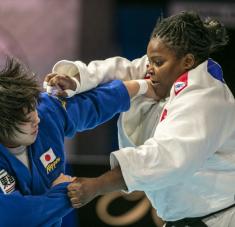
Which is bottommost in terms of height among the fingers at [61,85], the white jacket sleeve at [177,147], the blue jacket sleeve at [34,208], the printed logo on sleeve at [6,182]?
the blue jacket sleeve at [34,208]

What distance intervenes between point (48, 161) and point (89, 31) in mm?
1898

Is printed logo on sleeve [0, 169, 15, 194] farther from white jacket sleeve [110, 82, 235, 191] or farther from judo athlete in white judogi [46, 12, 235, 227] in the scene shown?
white jacket sleeve [110, 82, 235, 191]

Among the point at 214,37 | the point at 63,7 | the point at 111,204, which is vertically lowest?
the point at 111,204

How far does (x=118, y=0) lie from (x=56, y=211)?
1.96 metres

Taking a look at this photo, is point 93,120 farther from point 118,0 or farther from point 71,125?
point 118,0

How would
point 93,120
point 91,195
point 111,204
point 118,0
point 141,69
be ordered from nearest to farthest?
point 91,195, point 93,120, point 141,69, point 111,204, point 118,0

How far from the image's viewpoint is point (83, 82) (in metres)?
1.81

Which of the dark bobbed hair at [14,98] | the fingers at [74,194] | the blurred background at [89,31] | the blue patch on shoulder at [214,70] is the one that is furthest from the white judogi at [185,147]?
the blurred background at [89,31]

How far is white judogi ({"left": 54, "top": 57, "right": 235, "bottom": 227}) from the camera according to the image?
1.59 meters

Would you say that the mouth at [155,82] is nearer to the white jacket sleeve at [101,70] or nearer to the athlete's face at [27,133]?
the white jacket sleeve at [101,70]

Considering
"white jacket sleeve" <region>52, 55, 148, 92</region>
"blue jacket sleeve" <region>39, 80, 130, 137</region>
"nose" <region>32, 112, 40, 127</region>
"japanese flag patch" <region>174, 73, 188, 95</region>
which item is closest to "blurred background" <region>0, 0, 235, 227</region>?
"white jacket sleeve" <region>52, 55, 148, 92</region>

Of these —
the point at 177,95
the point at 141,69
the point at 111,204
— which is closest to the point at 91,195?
the point at 177,95

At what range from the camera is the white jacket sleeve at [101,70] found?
6.03 ft

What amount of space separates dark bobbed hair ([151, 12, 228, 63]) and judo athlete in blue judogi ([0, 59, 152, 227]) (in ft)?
1.14
